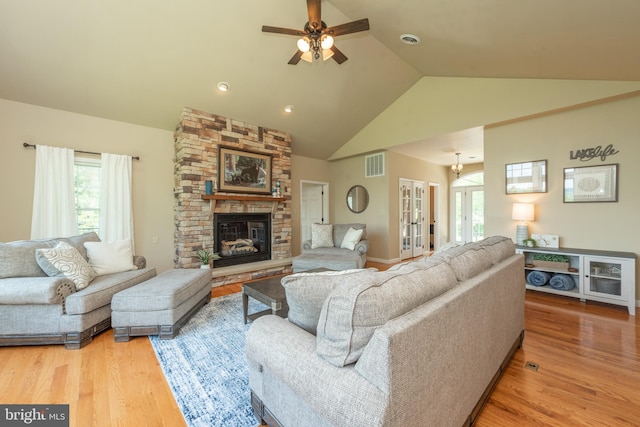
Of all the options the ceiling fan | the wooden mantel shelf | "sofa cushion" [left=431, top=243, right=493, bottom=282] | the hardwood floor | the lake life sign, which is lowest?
the hardwood floor

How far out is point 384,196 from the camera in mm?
6023

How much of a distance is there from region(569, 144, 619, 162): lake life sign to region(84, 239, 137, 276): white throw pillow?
6.11 m

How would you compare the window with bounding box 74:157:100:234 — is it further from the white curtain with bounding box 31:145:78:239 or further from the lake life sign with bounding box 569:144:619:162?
the lake life sign with bounding box 569:144:619:162

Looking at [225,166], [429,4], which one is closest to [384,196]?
[225,166]

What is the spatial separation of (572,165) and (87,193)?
711 centimetres

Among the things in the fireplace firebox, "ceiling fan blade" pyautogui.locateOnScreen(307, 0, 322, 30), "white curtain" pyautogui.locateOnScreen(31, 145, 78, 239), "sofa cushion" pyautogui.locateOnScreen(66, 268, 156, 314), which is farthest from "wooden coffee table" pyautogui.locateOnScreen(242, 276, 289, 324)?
"white curtain" pyautogui.locateOnScreen(31, 145, 78, 239)

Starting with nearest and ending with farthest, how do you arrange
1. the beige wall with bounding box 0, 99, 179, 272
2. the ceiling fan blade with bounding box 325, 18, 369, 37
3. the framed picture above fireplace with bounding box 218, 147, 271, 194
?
1. the ceiling fan blade with bounding box 325, 18, 369, 37
2. the beige wall with bounding box 0, 99, 179, 272
3. the framed picture above fireplace with bounding box 218, 147, 271, 194

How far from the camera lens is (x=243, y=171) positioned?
493 centimetres

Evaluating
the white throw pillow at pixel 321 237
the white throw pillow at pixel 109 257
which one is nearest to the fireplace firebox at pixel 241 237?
the white throw pillow at pixel 321 237

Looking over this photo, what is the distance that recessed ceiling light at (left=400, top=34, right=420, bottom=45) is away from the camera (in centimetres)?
336

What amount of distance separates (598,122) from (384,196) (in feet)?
11.4

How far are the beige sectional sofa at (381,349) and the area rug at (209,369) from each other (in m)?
0.26

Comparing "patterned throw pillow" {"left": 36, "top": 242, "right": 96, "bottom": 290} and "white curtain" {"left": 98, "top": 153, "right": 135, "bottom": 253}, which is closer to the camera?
"patterned throw pillow" {"left": 36, "top": 242, "right": 96, "bottom": 290}

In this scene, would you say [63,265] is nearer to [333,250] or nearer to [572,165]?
[333,250]
